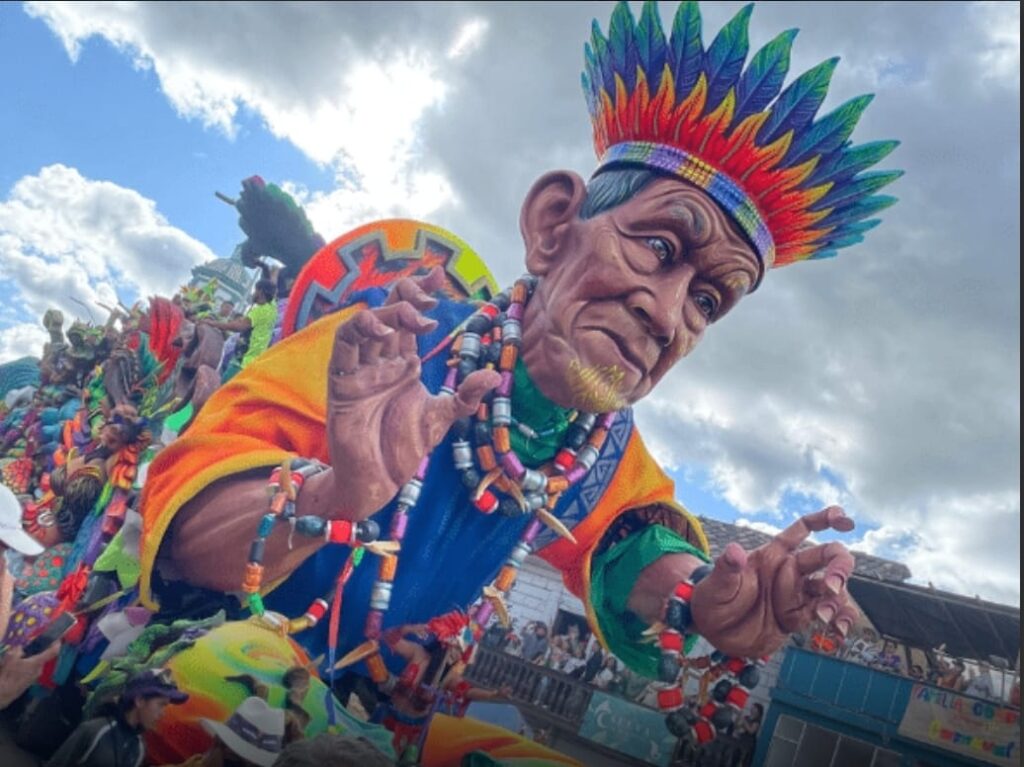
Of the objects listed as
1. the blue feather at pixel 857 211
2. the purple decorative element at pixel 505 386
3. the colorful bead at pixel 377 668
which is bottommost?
the colorful bead at pixel 377 668

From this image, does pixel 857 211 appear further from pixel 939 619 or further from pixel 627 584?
pixel 939 619

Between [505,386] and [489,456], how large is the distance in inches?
7.6

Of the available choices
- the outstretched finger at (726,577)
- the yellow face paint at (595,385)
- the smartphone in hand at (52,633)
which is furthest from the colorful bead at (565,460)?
the smartphone in hand at (52,633)

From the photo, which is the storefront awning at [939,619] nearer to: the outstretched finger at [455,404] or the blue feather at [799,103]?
the blue feather at [799,103]

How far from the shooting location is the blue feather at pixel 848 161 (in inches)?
84.4

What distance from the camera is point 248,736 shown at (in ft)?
6.44

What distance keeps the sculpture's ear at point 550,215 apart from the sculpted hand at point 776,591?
937mm

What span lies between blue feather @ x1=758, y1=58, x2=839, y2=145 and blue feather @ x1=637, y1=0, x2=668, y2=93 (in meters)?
0.32

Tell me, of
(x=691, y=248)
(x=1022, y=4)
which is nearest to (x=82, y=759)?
(x=691, y=248)

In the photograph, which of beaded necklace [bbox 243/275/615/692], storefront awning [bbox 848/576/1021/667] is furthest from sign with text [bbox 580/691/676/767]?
storefront awning [bbox 848/576/1021/667]

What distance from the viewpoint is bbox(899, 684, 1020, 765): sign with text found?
218cm

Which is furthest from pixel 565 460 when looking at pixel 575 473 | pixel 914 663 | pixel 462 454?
pixel 914 663

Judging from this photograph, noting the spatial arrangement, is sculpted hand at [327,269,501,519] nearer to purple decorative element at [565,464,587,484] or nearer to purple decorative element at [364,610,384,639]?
purple decorative element at [364,610,384,639]

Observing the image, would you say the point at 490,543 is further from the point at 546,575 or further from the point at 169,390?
the point at 169,390
